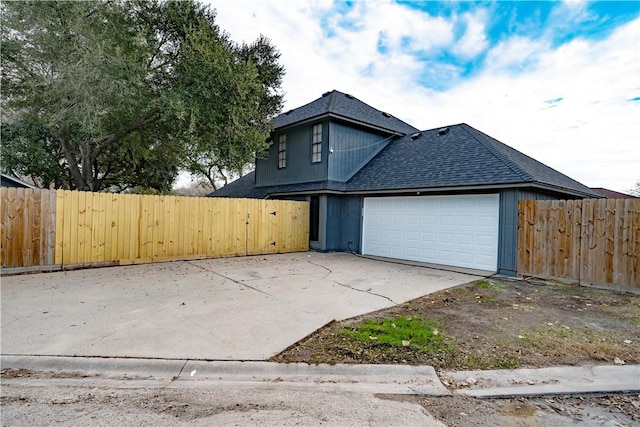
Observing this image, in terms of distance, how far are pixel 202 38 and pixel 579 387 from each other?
12.5 m

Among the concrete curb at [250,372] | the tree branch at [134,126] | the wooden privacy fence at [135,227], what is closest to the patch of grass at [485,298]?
the concrete curb at [250,372]

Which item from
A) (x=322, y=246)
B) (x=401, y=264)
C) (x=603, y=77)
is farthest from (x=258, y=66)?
(x=603, y=77)

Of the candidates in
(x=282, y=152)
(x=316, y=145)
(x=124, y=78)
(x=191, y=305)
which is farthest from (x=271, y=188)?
(x=191, y=305)

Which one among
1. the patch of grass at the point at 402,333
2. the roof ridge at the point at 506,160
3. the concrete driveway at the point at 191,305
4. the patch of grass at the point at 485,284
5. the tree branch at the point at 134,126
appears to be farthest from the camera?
the tree branch at the point at 134,126

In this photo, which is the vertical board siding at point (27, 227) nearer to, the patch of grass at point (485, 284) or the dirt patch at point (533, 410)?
the dirt patch at point (533, 410)

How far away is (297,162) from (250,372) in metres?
10.9

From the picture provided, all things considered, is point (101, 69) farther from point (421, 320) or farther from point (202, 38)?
point (421, 320)

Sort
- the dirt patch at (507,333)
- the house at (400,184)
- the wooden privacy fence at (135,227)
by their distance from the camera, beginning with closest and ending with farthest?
the dirt patch at (507,333) → the wooden privacy fence at (135,227) → the house at (400,184)

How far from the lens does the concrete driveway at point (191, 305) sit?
348cm

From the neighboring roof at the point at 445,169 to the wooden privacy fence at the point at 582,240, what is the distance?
2.98ft

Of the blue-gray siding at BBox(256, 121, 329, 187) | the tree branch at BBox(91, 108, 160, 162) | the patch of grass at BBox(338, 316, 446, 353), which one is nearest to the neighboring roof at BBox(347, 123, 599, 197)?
the blue-gray siding at BBox(256, 121, 329, 187)

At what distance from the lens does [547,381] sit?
2.93m

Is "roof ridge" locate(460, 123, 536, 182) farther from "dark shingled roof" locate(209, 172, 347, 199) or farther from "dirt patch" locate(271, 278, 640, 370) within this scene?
"dark shingled roof" locate(209, 172, 347, 199)

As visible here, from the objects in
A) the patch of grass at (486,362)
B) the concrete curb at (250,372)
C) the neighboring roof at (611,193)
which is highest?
the neighboring roof at (611,193)
